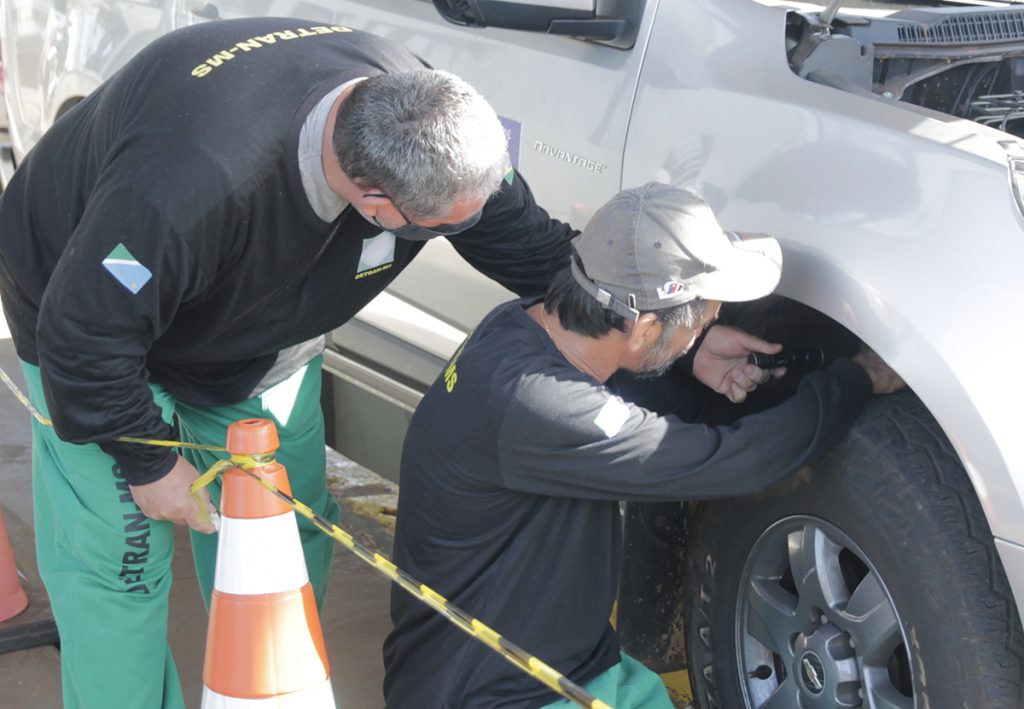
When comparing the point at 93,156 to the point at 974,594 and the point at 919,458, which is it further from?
the point at 974,594

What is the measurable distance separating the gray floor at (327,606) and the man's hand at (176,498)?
0.86 meters

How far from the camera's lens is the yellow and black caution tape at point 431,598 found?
175 centimetres

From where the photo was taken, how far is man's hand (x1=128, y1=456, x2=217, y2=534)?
234 centimetres

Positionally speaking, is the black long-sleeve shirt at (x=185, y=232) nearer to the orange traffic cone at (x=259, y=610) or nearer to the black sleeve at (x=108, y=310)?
the black sleeve at (x=108, y=310)

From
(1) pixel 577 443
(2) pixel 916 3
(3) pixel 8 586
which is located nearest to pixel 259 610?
(1) pixel 577 443

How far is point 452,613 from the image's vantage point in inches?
77.7

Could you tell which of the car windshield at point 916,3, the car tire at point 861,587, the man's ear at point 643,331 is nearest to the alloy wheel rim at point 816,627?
the car tire at point 861,587

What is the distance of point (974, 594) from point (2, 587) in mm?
2530

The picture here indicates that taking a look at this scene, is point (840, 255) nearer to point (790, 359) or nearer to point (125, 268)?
point (790, 359)

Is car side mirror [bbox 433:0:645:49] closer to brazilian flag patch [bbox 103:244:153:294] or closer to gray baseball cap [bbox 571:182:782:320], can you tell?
gray baseball cap [bbox 571:182:782:320]

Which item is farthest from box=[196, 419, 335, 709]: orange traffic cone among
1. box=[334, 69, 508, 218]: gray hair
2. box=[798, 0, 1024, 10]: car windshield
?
box=[798, 0, 1024, 10]: car windshield

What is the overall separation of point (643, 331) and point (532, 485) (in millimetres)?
321

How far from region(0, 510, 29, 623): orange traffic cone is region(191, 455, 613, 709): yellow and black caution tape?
4.15 feet

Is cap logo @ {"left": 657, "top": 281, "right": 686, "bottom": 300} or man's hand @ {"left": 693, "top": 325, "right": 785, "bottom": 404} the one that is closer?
cap logo @ {"left": 657, "top": 281, "right": 686, "bottom": 300}
